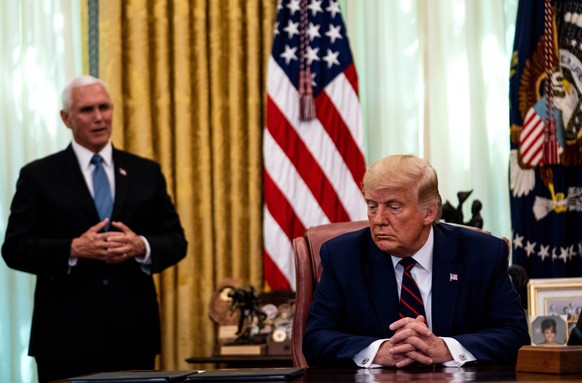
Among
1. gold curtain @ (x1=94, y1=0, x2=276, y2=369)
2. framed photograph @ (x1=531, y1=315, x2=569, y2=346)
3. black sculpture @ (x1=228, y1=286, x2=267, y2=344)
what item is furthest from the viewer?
gold curtain @ (x1=94, y1=0, x2=276, y2=369)

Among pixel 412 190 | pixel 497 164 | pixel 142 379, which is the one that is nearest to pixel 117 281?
pixel 412 190

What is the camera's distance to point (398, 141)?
6152 mm

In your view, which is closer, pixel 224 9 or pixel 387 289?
pixel 387 289

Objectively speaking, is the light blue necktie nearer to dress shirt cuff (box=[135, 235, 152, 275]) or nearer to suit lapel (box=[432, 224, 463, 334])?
dress shirt cuff (box=[135, 235, 152, 275])

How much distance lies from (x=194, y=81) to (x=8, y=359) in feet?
6.31

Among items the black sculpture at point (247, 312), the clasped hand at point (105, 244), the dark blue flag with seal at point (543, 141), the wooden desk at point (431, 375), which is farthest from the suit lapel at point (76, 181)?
the dark blue flag with seal at point (543, 141)

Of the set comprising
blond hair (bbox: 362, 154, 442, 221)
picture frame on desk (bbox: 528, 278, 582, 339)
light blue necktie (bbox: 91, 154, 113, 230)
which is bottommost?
picture frame on desk (bbox: 528, 278, 582, 339)

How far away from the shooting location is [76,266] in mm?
4531

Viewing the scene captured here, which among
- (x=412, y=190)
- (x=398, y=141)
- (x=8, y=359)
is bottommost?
(x=8, y=359)

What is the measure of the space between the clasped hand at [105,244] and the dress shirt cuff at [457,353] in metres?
1.82

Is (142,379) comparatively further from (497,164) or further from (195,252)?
(497,164)

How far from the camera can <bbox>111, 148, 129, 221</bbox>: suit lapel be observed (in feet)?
15.3

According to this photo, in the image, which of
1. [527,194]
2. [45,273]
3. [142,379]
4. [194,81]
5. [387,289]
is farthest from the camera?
[194,81]

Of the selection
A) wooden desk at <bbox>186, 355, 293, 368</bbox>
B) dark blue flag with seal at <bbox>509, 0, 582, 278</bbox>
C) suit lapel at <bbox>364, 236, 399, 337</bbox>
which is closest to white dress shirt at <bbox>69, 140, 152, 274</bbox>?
wooden desk at <bbox>186, 355, 293, 368</bbox>
